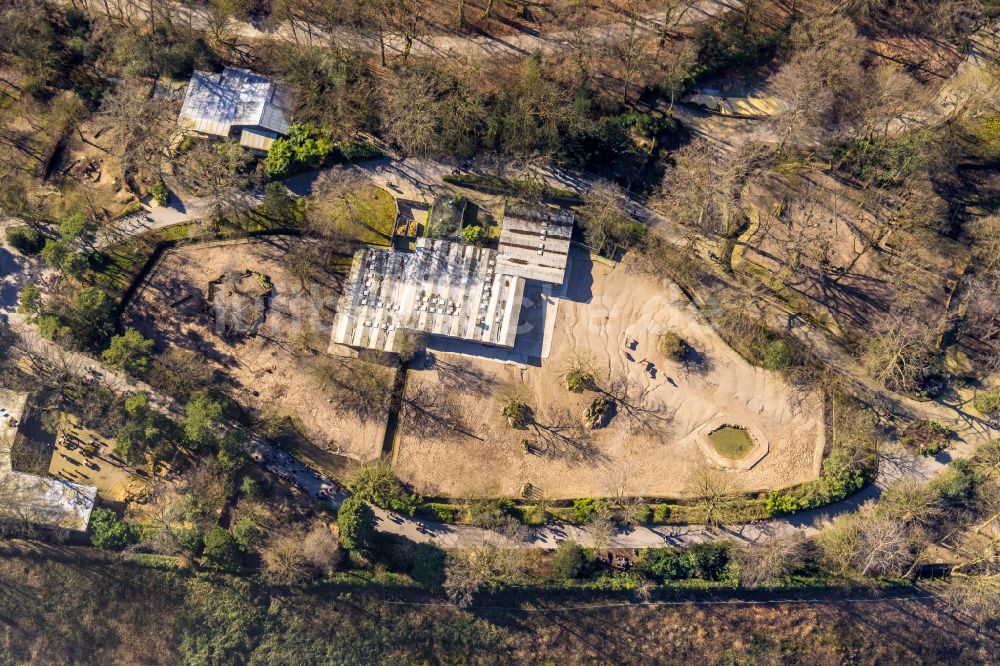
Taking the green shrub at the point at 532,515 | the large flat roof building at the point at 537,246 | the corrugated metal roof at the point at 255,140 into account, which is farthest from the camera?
the corrugated metal roof at the point at 255,140

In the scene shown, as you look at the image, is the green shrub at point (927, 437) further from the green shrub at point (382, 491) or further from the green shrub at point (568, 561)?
the green shrub at point (382, 491)

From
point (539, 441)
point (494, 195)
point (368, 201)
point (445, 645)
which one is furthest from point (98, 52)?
point (445, 645)

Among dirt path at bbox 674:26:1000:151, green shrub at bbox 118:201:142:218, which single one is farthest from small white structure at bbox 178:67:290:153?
dirt path at bbox 674:26:1000:151

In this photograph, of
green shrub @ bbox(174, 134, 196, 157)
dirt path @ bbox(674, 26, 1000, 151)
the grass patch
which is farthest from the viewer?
dirt path @ bbox(674, 26, 1000, 151)

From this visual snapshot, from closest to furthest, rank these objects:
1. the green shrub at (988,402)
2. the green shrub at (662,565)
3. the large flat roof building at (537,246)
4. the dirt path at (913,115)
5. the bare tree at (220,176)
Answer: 1. the green shrub at (662,565)
2. the green shrub at (988,402)
3. the large flat roof building at (537,246)
4. the bare tree at (220,176)
5. the dirt path at (913,115)

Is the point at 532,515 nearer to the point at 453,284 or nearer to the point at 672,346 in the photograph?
the point at 672,346

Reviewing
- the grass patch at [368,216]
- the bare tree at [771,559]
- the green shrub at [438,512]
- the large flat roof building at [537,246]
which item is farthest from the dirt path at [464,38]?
the bare tree at [771,559]

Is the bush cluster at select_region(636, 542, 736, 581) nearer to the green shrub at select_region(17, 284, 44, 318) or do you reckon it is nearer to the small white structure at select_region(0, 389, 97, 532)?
the small white structure at select_region(0, 389, 97, 532)
